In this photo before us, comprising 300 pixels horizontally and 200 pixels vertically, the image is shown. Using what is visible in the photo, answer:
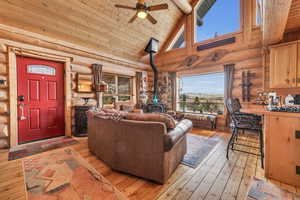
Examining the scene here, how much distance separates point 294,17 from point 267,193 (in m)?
3.20

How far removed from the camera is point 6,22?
2.80 m

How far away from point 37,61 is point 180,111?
16.7 feet

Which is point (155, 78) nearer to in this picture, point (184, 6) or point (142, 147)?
point (184, 6)

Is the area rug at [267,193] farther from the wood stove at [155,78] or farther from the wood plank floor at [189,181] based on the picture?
the wood stove at [155,78]

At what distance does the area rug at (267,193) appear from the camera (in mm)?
1504

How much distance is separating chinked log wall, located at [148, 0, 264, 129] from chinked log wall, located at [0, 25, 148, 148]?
2.66 meters

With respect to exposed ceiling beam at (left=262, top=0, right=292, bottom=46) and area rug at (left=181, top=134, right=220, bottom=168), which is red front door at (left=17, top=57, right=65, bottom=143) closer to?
area rug at (left=181, top=134, right=220, bottom=168)

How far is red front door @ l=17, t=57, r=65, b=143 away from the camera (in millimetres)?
3188

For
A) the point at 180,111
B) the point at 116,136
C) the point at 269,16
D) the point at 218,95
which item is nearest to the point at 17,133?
the point at 116,136

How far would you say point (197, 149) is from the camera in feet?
9.29

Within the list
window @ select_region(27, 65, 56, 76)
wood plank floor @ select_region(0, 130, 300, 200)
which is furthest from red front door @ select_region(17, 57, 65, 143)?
wood plank floor @ select_region(0, 130, 300, 200)

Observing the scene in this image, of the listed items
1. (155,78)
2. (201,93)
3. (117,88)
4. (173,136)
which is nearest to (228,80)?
(201,93)

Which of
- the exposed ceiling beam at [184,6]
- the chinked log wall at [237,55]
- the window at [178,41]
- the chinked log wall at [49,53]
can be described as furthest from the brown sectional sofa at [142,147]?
the window at [178,41]

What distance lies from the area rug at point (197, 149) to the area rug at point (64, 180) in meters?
1.33
